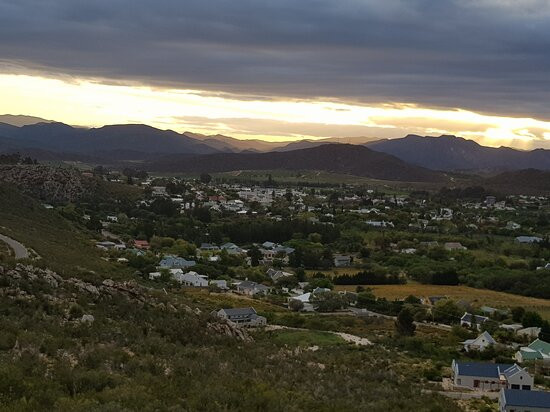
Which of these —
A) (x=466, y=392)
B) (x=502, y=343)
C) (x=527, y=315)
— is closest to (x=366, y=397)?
(x=466, y=392)

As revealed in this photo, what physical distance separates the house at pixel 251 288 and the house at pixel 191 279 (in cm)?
237

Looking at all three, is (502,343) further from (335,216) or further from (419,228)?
(335,216)

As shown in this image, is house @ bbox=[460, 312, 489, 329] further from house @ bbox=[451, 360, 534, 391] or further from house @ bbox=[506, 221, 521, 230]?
house @ bbox=[506, 221, 521, 230]

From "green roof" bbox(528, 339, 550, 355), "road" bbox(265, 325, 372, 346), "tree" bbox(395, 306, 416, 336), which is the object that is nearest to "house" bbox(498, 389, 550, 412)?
"road" bbox(265, 325, 372, 346)

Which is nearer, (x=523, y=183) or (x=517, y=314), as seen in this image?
(x=517, y=314)

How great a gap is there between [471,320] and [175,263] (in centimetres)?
2348

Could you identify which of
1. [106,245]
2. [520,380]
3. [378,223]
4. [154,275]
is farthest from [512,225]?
[520,380]

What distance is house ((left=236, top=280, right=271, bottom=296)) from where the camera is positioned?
44062 mm

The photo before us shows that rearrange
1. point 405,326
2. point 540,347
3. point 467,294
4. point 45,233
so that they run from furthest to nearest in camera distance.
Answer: point 467,294 < point 45,233 < point 405,326 < point 540,347

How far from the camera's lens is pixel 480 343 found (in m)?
29.8

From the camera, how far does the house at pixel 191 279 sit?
147 feet

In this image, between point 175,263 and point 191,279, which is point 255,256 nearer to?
point 175,263

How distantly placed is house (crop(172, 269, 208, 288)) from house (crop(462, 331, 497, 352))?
2008 cm

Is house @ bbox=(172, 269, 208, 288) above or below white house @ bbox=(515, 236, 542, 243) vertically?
below
